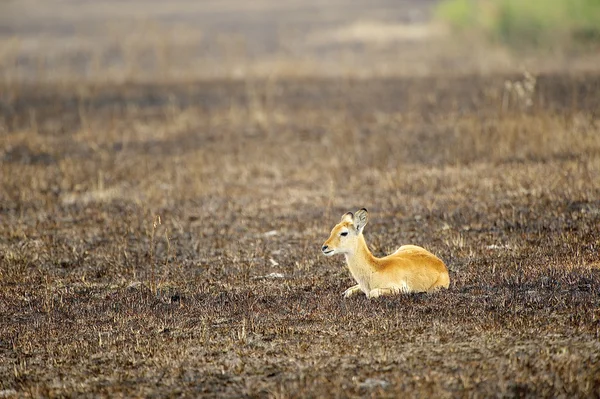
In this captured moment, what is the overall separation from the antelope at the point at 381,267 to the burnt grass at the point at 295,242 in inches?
8.1

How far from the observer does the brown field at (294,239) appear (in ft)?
26.6

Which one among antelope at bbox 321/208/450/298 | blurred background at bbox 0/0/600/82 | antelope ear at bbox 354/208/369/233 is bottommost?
blurred background at bbox 0/0/600/82

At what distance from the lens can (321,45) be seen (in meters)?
41.9

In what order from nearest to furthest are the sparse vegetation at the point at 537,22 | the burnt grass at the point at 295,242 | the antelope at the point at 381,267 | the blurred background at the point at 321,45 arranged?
the burnt grass at the point at 295,242 < the antelope at the point at 381,267 < the blurred background at the point at 321,45 < the sparse vegetation at the point at 537,22

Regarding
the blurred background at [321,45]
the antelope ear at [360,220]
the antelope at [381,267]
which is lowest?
the blurred background at [321,45]

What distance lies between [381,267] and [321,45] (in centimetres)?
3280

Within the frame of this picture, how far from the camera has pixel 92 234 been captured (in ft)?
48.4

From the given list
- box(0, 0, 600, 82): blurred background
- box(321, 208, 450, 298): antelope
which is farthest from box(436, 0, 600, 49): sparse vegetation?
box(321, 208, 450, 298): antelope

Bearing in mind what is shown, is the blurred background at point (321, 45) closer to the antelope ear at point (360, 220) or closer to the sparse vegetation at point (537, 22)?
the sparse vegetation at point (537, 22)

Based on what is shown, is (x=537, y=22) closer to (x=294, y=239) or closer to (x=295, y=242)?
(x=294, y=239)

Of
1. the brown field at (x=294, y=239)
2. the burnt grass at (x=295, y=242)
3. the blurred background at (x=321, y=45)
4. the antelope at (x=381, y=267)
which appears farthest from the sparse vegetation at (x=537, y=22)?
the antelope at (x=381, y=267)

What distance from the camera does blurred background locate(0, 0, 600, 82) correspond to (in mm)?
33219

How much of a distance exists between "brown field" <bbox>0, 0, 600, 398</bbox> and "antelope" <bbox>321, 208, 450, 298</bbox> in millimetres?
221

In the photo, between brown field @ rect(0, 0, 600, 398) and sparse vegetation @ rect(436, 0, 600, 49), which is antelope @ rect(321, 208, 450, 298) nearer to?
brown field @ rect(0, 0, 600, 398)
